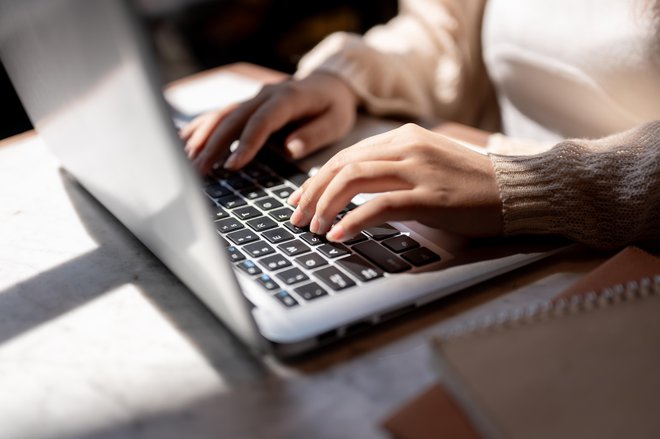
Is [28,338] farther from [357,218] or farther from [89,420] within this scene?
[357,218]

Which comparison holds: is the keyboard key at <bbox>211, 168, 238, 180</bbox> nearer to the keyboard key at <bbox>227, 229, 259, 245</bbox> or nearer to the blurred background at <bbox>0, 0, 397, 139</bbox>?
the keyboard key at <bbox>227, 229, 259, 245</bbox>

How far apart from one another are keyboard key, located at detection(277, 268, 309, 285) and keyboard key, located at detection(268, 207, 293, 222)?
0.31 feet

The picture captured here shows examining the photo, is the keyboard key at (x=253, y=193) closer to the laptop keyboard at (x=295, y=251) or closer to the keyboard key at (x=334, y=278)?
the laptop keyboard at (x=295, y=251)

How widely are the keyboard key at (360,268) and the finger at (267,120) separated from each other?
9.2 inches

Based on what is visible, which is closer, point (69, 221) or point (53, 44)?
point (53, 44)

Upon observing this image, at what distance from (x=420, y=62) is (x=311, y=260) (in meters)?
0.56

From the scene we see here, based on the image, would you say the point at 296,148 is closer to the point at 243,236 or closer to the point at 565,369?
the point at 243,236

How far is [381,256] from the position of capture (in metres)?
0.50

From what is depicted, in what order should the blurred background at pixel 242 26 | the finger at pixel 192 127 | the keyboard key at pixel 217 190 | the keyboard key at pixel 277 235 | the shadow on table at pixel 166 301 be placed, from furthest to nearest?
the blurred background at pixel 242 26, the finger at pixel 192 127, the keyboard key at pixel 217 190, the keyboard key at pixel 277 235, the shadow on table at pixel 166 301

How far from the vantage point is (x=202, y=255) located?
1.31 ft

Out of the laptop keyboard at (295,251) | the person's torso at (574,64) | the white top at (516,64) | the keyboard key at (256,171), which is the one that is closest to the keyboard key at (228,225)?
the laptop keyboard at (295,251)

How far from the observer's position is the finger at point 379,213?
0.50 metres

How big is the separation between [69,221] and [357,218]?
294 millimetres

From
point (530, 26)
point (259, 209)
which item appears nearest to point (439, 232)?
point (259, 209)
